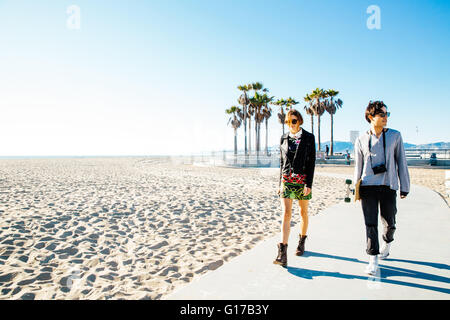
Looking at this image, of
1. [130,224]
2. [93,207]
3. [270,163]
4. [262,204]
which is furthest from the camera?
[270,163]

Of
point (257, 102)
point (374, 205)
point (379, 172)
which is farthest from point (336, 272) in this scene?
point (257, 102)

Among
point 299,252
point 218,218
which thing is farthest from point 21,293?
point 218,218

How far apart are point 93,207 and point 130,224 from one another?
7.00ft

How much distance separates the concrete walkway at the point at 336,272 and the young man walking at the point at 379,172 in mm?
341

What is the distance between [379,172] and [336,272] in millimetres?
1244

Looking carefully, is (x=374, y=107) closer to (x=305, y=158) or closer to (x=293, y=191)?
(x=305, y=158)

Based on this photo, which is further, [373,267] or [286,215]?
[286,215]

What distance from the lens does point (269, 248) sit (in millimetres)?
3855

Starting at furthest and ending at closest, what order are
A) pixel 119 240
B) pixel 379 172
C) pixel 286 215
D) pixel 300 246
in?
pixel 119 240 < pixel 300 246 < pixel 286 215 < pixel 379 172

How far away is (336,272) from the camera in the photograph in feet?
9.80

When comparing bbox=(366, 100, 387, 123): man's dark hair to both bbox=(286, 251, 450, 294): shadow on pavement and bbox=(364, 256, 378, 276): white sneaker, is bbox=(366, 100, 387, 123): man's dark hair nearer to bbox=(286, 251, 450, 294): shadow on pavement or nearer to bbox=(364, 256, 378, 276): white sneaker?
bbox=(364, 256, 378, 276): white sneaker

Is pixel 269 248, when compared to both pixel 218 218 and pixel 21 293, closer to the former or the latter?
pixel 218 218

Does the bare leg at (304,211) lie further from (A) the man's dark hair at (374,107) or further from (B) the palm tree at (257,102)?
(B) the palm tree at (257,102)
